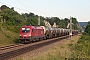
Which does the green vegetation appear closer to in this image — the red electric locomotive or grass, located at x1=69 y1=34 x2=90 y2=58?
grass, located at x1=69 y1=34 x2=90 y2=58

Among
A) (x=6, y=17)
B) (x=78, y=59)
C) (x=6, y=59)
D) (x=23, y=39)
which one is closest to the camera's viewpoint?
(x=78, y=59)

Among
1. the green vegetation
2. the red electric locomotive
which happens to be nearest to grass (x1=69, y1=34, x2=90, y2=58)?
the green vegetation

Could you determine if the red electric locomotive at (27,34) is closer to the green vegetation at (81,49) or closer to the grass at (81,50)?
the green vegetation at (81,49)

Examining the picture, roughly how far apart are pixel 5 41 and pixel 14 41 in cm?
314

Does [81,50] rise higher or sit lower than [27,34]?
lower

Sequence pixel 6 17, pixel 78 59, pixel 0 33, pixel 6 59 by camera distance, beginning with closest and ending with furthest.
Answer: pixel 78 59, pixel 6 59, pixel 0 33, pixel 6 17

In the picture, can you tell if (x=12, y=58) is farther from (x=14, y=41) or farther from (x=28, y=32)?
(x=14, y=41)

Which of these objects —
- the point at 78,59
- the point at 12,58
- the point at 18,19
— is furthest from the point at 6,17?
the point at 78,59

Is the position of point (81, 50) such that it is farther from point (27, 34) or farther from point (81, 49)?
point (27, 34)

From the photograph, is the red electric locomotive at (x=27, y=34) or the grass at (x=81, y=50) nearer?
the grass at (x=81, y=50)

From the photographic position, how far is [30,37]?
36812 millimetres

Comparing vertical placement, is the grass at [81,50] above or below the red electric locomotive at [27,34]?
below

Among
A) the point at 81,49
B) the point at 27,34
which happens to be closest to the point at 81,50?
the point at 81,49


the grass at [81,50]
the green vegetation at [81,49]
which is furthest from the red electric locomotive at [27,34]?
the grass at [81,50]
